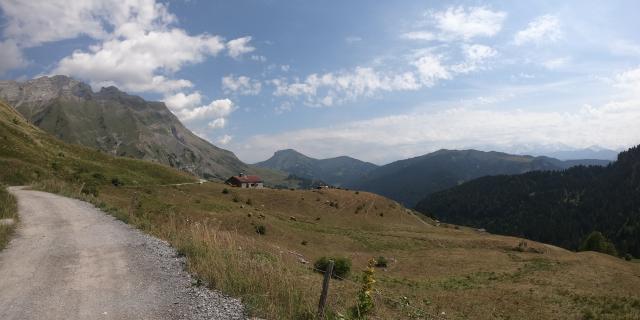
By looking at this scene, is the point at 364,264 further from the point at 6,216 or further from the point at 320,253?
the point at 6,216

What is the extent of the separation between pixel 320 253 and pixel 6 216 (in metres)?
31.7

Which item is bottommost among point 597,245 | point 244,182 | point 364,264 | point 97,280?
point 597,245

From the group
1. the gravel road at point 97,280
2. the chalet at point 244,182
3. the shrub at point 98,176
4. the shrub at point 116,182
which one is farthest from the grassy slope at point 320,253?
the chalet at point 244,182

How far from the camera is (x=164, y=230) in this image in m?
18.7

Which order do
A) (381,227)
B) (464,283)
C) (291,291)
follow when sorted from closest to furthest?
(291,291) → (464,283) → (381,227)

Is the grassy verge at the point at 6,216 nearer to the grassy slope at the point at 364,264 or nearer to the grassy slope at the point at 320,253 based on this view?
the grassy slope at the point at 320,253

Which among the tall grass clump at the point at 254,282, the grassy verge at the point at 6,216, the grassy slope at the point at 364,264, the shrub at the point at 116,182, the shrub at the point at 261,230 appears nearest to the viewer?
the tall grass clump at the point at 254,282

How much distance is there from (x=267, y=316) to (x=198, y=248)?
562 centimetres

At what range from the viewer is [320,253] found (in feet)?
152

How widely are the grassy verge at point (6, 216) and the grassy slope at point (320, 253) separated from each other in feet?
16.7

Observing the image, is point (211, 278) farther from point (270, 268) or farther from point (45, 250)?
point (45, 250)

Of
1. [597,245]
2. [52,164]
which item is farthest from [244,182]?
[597,245]

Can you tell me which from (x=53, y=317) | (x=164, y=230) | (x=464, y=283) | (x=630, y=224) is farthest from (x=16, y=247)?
(x=630, y=224)

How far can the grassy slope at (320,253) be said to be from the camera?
11984 mm
